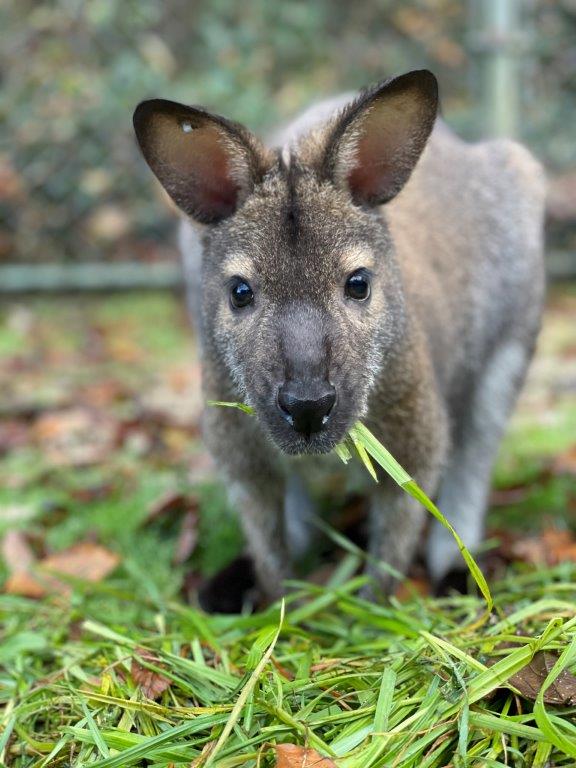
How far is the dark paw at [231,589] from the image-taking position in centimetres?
296

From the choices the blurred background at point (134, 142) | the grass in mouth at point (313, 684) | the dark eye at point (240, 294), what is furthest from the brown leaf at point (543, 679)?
the blurred background at point (134, 142)

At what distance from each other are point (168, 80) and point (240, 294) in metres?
3.72

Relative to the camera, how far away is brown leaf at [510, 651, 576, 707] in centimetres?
191

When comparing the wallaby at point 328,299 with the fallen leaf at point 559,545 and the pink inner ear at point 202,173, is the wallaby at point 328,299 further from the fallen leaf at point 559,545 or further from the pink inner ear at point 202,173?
the fallen leaf at point 559,545

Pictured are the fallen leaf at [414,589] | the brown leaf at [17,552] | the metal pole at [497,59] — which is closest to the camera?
the fallen leaf at [414,589]

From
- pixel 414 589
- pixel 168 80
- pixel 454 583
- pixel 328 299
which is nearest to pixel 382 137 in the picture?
pixel 328 299

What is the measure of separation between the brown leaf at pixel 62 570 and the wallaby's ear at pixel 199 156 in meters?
1.24

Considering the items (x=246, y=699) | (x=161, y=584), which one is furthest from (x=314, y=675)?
(x=161, y=584)

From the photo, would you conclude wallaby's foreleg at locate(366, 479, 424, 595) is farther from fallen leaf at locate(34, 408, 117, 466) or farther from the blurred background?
fallen leaf at locate(34, 408, 117, 466)

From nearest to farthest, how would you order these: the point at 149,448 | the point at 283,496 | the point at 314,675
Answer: the point at 314,675 < the point at 283,496 < the point at 149,448

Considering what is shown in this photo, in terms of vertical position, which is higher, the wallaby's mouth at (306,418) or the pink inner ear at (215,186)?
the pink inner ear at (215,186)

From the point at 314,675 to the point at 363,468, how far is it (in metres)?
0.65

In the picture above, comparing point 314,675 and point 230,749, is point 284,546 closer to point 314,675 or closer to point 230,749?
point 314,675

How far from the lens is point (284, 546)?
2.84 metres
